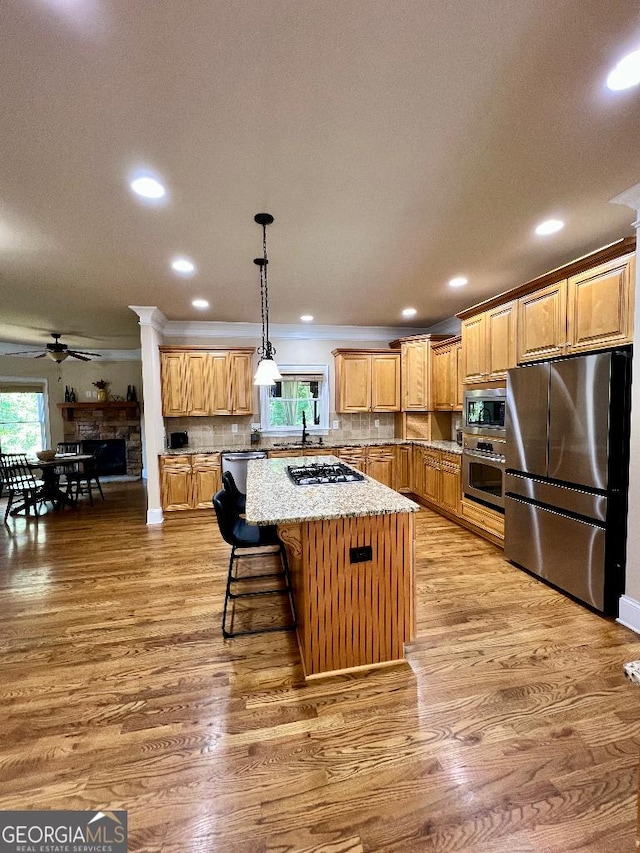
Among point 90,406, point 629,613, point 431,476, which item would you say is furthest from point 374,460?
point 90,406

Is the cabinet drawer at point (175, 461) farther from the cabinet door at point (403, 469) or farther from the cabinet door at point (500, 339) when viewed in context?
the cabinet door at point (500, 339)

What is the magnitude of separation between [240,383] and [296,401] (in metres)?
0.96

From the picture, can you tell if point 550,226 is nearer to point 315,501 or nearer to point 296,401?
point 315,501

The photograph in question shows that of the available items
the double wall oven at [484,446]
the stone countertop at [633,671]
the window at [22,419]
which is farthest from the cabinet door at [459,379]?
the window at [22,419]

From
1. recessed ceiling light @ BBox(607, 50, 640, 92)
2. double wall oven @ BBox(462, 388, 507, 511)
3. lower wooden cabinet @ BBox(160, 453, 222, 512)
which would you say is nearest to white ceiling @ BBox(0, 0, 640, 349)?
recessed ceiling light @ BBox(607, 50, 640, 92)

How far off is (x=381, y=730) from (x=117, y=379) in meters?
8.23

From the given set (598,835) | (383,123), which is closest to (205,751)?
(598,835)

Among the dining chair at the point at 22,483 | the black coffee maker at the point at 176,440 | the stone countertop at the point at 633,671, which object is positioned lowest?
the dining chair at the point at 22,483

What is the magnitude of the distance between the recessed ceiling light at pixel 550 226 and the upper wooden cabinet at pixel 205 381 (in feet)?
12.3

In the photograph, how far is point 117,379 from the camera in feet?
26.0

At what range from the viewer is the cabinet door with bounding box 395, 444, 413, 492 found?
5.50 meters

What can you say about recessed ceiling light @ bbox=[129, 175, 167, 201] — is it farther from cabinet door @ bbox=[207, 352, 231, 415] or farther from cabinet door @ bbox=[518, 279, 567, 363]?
cabinet door @ bbox=[207, 352, 231, 415]

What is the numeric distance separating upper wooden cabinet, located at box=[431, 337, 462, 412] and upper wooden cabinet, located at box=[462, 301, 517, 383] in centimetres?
66

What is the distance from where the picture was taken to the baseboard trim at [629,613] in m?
2.27
